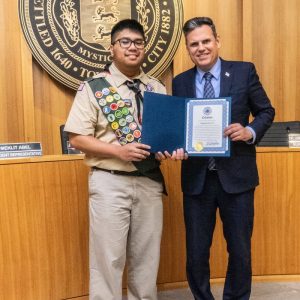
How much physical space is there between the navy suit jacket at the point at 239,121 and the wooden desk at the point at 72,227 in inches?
24.8

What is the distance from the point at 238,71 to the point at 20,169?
1153 mm

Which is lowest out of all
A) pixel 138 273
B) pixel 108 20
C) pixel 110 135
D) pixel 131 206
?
pixel 138 273

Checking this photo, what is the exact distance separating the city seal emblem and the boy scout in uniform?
117cm

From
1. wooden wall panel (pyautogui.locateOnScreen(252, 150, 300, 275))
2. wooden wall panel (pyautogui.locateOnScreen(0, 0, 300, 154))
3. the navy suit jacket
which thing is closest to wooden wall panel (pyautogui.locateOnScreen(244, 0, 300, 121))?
wooden wall panel (pyautogui.locateOnScreen(0, 0, 300, 154))

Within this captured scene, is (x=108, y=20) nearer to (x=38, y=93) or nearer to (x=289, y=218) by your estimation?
(x=38, y=93)

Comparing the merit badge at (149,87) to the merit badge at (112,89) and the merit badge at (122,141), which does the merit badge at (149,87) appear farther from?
the merit badge at (122,141)

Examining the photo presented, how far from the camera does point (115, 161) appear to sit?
1.96m

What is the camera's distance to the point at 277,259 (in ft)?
9.10

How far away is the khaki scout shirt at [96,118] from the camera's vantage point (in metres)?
1.93

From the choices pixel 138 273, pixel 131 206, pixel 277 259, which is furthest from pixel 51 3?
pixel 277 259

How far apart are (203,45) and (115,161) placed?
0.63 metres

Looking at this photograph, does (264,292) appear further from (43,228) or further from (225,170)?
(43,228)

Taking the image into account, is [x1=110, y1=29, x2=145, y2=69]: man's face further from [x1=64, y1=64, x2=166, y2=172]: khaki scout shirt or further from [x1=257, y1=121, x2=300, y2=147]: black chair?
[x1=257, y1=121, x2=300, y2=147]: black chair

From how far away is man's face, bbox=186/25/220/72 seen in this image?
194 cm
